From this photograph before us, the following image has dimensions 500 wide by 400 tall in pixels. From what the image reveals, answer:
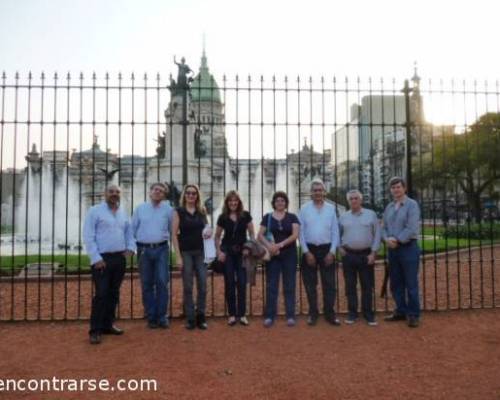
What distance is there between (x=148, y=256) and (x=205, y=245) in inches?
29.5

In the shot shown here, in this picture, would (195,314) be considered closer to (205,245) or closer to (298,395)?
(205,245)

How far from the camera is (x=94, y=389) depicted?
14.5ft

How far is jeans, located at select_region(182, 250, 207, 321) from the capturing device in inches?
251

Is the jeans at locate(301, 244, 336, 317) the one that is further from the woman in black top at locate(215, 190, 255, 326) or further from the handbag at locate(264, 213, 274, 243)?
the woman in black top at locate(215, 190, 255, 326)

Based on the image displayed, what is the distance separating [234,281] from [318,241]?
49.2 inches

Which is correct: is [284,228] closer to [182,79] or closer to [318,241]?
[318,241]

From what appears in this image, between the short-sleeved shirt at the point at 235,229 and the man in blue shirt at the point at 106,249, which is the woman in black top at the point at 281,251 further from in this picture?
the man in blue shirt at the point at 106,249

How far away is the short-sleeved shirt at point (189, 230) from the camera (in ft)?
20.8

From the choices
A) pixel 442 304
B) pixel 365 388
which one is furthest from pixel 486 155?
pixel 365 388

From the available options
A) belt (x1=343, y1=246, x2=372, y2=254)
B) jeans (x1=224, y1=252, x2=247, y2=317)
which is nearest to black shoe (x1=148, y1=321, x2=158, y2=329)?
jeans (x1=224, y1=252, x2=247, y2=317)

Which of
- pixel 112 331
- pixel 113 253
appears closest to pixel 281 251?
pixel 113 253

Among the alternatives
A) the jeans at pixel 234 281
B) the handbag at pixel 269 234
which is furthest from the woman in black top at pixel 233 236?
the handbag at pixel 269 234

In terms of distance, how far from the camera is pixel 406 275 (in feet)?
21.7

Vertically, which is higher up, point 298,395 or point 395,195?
point 395,195
